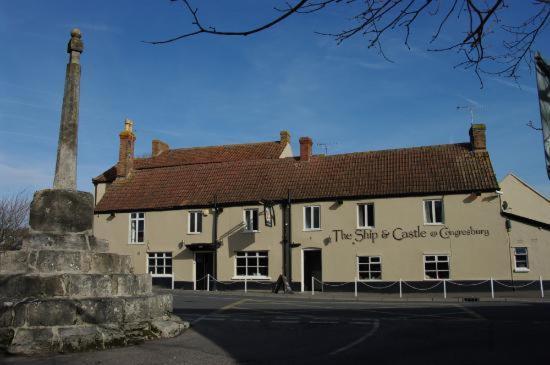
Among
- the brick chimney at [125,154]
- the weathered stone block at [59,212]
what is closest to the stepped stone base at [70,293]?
the weathered stone block at [59,212]

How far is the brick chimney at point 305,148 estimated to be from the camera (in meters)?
35.1

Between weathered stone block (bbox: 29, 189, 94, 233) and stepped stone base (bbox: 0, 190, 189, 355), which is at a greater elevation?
weathered stone block (bbox: 29, 189, 94, 233)

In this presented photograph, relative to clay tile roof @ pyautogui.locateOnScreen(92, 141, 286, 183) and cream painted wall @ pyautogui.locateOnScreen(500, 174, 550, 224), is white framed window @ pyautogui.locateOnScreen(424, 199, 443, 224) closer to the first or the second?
clay tile roof @ pyautogui.locateOnScreen(92, 141, 286, 183)

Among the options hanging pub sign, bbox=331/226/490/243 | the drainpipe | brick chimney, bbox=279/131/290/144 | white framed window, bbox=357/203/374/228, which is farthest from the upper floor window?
brick chimney, bbox=279/131/290/144

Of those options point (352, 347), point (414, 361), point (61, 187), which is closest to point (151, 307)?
point (61, 187)

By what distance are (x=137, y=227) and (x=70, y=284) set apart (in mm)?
26481

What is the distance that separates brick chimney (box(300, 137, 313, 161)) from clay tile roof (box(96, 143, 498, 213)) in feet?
1.25

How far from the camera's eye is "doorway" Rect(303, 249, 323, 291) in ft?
102

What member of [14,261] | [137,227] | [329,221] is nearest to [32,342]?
[14,261]

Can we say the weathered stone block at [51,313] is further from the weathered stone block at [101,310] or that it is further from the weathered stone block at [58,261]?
the weathered stone block at [58,261]

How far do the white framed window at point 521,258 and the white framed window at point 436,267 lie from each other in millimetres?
3467

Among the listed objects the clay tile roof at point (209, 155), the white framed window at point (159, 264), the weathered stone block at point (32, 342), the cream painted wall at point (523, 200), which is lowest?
the weathered stone block at point (32, 342)

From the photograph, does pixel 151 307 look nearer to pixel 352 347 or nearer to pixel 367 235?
pixel 352 347

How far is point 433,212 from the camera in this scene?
2906cm
